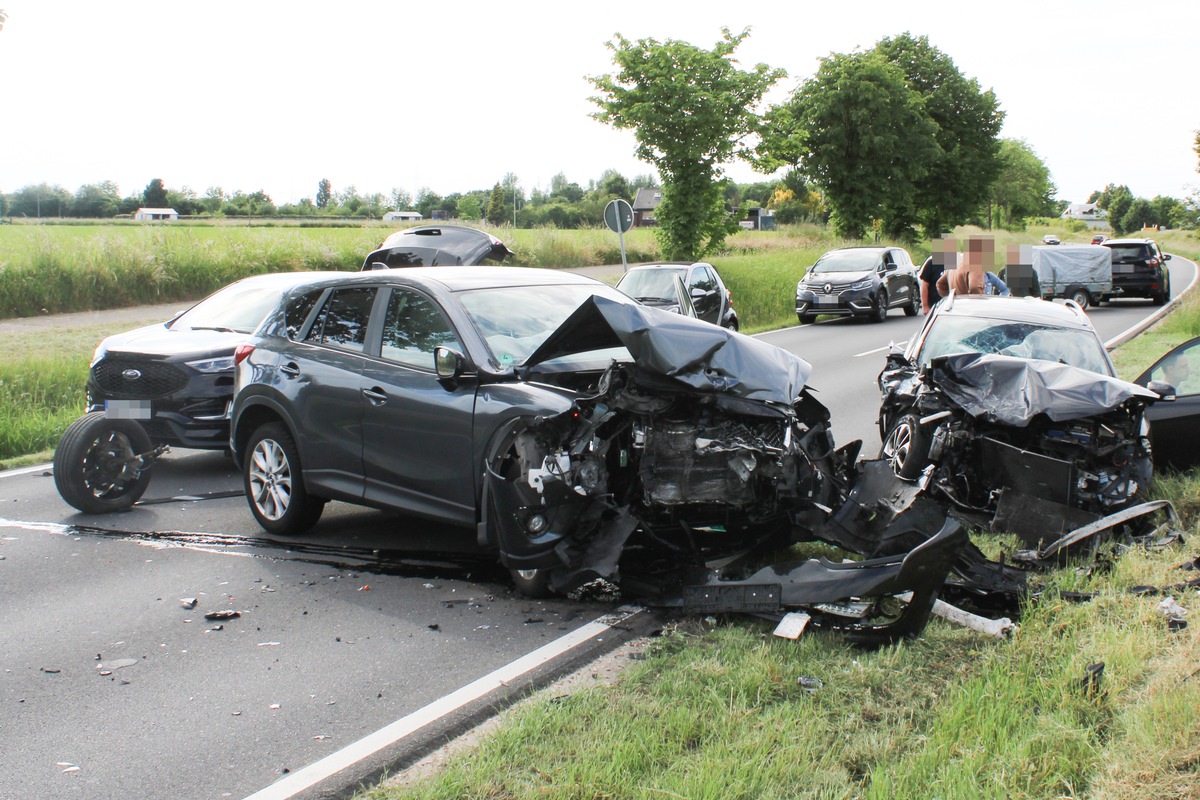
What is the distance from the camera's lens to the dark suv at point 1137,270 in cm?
2969

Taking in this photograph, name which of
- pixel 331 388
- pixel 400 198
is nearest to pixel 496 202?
pixel 400 198

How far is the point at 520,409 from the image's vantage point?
5383 mm

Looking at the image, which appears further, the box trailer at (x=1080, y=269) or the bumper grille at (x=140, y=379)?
the box trailer at (x=1080, y=269)

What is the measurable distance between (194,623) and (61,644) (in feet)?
2.05

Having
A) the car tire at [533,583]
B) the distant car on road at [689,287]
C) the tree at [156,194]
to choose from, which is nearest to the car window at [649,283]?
the distant car on road at [689,287]

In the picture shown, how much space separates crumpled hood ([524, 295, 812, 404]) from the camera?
5160 millimetres

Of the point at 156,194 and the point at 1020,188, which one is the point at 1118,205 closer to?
the point at 1020,188

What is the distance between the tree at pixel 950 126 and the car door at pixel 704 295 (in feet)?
146

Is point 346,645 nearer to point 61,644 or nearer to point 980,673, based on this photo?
point 61,644

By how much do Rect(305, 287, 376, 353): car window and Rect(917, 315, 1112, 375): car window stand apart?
13.3ft

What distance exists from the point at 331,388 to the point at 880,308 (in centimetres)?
2124

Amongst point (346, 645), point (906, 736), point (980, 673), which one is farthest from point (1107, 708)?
point (346, 645)

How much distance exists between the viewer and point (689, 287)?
1912cm

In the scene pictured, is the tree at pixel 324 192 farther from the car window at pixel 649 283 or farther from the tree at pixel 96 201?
the car window at pixel 649 283
